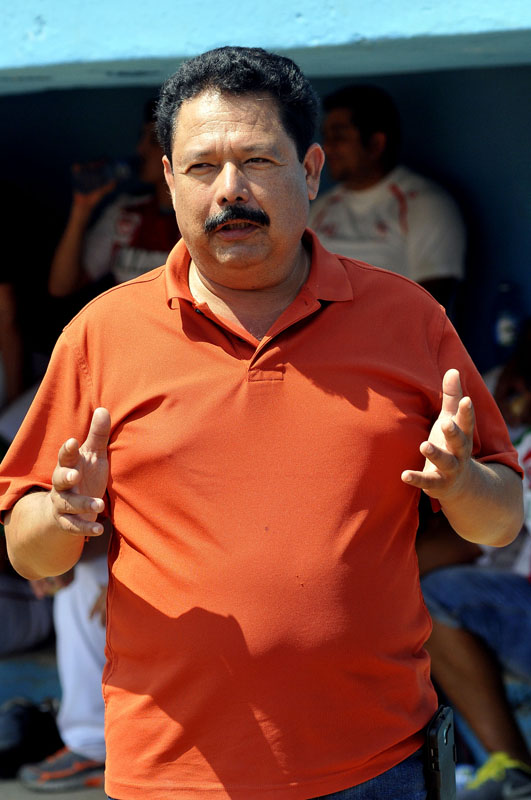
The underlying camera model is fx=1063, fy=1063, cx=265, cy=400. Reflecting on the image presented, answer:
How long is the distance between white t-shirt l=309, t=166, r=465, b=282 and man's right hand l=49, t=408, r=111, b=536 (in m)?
2.37

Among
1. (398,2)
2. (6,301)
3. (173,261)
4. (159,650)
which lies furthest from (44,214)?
(159,650)

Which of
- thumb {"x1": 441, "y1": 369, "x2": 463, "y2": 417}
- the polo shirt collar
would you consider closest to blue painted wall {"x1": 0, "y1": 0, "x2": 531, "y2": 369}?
the polo shirt collar

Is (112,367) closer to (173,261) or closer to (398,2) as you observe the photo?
(173,261)

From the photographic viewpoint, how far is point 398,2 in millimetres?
2691

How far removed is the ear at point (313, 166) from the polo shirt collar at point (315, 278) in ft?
0.35

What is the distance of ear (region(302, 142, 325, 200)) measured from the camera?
1959 millimetres

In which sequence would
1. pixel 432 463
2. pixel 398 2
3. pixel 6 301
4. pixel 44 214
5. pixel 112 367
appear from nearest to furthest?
pixel 432 463, pixel 112 367, pixel 398 2, pixel 6 301, pixel 44 214

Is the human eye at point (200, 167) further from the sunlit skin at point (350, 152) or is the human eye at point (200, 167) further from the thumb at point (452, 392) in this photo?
the sunlit skin at point (350, 152)

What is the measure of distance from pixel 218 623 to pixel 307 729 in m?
0.22

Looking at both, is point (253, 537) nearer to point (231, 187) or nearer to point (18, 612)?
point (231, 187)

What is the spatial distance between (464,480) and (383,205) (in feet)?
8.08

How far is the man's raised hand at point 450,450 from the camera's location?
1656 millimetres

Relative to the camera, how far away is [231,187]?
178cm

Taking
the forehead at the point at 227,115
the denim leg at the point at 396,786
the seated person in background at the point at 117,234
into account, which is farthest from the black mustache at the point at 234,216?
the seated person in background at the point at 117,234
